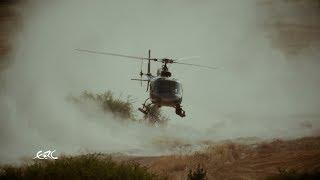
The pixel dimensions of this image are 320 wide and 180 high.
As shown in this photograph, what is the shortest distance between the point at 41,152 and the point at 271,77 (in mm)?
9799

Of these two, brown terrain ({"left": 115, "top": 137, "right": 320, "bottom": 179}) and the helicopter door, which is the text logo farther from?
the helicopter door

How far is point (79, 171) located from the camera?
47.3 ft

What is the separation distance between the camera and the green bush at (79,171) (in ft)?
46.8

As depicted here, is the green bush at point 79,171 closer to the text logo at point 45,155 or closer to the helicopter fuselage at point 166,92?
the text logo at point 45,155

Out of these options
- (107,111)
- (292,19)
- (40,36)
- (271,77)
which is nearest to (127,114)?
(107,111)

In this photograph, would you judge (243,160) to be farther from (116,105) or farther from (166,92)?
(116,105)

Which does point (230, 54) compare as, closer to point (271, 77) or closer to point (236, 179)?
point (271, 77)

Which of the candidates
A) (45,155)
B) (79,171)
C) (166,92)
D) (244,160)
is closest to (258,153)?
(244,160)

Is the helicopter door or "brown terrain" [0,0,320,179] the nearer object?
the helicopter door

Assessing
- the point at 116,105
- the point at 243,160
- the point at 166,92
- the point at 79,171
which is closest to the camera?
the point at 166,92

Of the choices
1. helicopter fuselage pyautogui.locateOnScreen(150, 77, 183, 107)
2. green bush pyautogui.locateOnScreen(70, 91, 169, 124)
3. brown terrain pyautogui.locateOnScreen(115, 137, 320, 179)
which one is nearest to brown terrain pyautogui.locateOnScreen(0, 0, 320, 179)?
brown terrain pyautogui.locateOnScreen(115, 137, 320, 179)

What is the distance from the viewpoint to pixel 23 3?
1784cm

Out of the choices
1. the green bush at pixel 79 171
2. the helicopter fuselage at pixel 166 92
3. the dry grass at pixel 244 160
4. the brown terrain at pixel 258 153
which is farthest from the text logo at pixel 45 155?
the helicopter fuselage at pixel 166 92

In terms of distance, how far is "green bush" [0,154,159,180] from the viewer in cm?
1425
